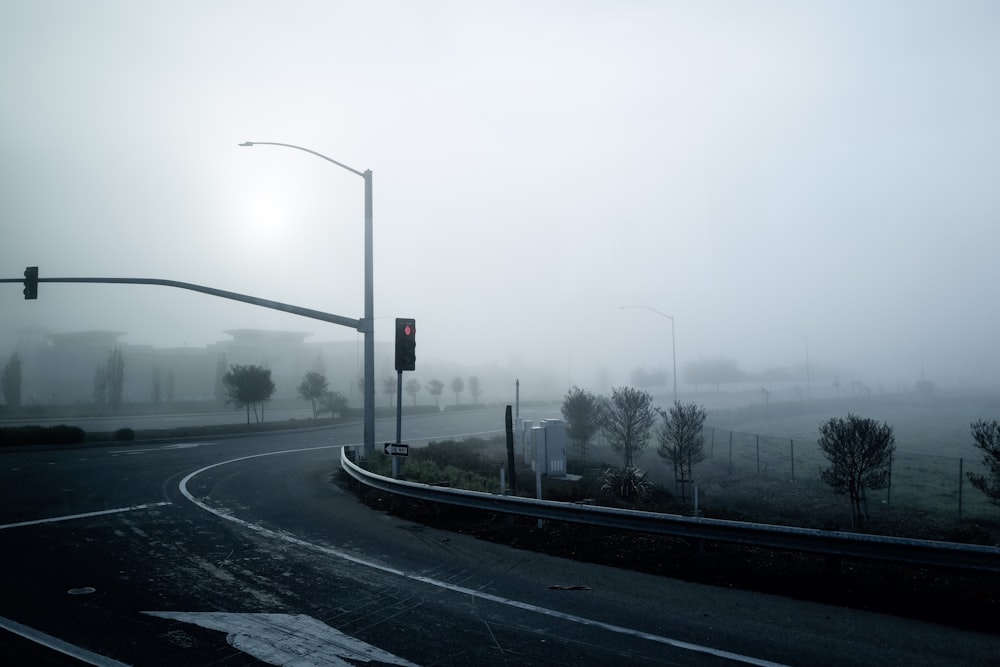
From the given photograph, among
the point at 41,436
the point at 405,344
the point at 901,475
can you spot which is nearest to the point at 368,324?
the point at 405,344

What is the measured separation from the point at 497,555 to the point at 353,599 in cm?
271

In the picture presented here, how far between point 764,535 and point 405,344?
1055 cm

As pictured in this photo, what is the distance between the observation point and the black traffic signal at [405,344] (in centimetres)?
1581

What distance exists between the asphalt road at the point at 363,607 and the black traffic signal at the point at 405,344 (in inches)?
189

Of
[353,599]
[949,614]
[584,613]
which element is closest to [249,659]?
[353,599]

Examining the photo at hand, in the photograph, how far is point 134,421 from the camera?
54.2m

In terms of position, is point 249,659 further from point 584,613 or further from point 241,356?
point 241,356

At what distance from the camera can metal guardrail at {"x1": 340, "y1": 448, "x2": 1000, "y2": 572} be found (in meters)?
6.35

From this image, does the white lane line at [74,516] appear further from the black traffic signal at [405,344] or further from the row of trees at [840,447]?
the row of trees at [840,447]

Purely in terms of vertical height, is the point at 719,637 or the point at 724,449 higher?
the point at 719,637

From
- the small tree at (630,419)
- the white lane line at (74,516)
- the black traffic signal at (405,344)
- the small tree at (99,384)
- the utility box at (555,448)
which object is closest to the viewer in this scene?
the white lane line at (74,516)

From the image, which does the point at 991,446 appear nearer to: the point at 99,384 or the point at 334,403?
the point at 334,403

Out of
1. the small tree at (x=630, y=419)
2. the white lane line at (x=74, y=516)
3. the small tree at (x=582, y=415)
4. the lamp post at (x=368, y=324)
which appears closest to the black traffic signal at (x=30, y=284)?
the lamp post at (x=368, y=324)

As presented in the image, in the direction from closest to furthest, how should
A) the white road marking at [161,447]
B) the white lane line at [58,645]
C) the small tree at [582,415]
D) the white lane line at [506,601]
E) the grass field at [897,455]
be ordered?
the white lane line at [58,645], the white lane line at [506,601], the grass field at [897,455], the white road marking at [161,447], the small tree at [582,415]
